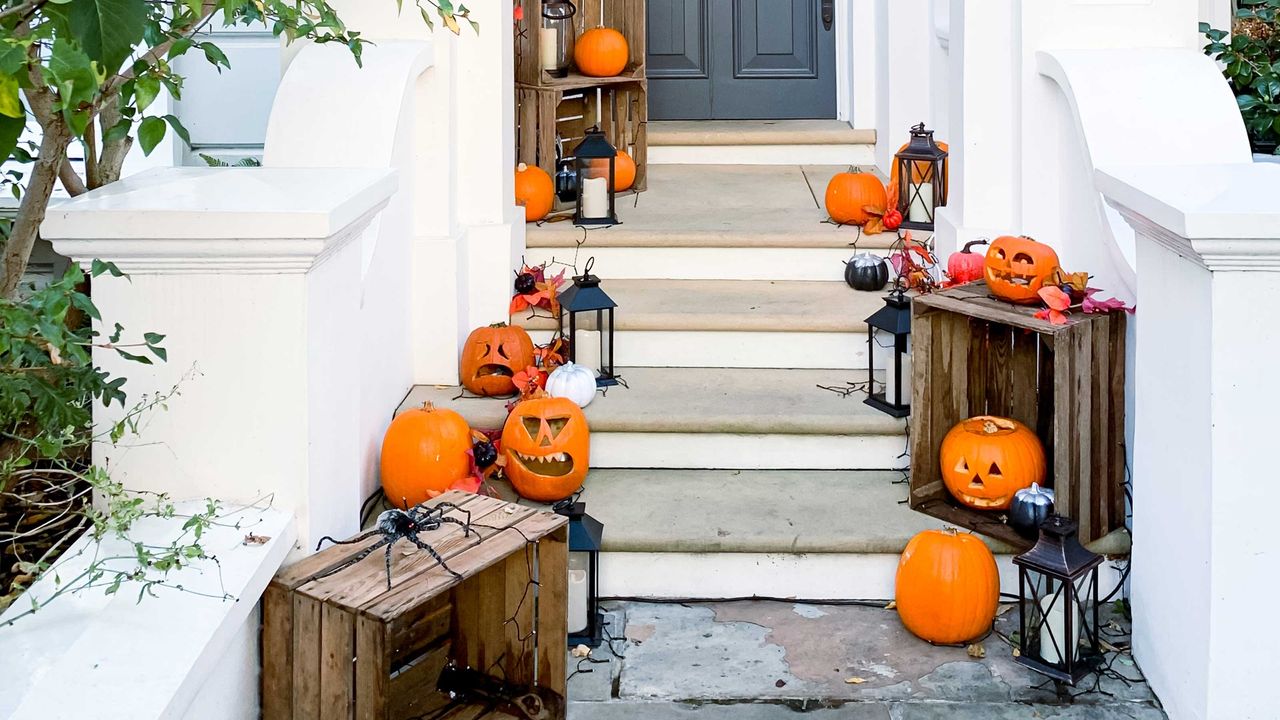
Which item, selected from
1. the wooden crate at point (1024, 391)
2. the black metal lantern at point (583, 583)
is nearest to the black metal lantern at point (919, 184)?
the wooden crate at point (1024, 391)

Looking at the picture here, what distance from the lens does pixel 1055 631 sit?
118 inches

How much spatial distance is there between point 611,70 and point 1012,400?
96.5 inches

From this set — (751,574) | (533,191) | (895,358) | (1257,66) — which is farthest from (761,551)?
(1257,66)

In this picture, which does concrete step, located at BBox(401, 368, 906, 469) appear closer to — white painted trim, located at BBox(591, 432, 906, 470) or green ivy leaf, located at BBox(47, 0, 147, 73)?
white painted trim, located at BBox(591, 432, 906, 470)

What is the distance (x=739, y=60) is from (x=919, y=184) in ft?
7.28

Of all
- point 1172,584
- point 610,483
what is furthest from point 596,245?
point 1172,584

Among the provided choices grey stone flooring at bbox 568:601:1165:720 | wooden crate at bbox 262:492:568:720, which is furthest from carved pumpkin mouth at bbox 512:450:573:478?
wooden crate at bbox 262:492:568:720

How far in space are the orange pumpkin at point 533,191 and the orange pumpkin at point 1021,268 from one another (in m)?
1.96

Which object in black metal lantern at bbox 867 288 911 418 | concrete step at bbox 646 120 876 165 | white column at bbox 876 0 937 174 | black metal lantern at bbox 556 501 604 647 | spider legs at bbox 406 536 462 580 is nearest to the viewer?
spider legs at bbox 406 536 462 580

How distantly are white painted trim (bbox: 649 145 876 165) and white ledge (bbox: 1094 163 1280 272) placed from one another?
3.21 meters

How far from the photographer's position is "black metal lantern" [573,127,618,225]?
4.83 m

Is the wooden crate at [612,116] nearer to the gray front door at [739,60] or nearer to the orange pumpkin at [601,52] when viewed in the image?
the orange pumpkin at [601,52]

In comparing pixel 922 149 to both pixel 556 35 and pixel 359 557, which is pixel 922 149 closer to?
pixel 556 35

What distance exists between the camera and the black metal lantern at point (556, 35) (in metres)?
5.37
